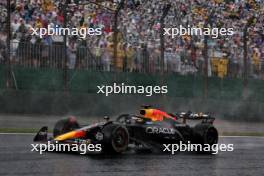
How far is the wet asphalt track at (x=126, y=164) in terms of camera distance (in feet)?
24.9

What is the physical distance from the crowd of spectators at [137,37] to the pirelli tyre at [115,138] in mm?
6315

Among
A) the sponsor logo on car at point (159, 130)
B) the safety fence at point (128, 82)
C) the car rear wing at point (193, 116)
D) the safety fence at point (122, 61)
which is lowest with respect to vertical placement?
the sponsor logo on car at point (159, 130)

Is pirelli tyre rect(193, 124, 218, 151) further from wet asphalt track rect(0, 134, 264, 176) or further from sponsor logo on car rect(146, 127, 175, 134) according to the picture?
sponsor logo on car rect(146, 127, 175, 134)

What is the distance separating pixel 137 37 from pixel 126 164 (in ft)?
30.2

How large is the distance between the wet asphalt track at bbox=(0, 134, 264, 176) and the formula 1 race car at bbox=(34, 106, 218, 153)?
27 centimetres

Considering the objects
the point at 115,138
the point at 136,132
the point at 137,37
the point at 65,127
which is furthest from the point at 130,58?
the point at 115,138

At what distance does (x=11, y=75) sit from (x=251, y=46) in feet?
25.4

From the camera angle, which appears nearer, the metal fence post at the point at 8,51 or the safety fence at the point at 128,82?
the metal fence post at the point at 8,51

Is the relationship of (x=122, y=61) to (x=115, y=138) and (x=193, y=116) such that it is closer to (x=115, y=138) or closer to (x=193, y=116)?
(x=193, y=116)

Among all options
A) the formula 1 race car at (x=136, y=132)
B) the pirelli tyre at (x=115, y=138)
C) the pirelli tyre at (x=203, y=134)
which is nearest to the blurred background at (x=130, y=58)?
the formula 1 race car at (x=136, y=132)

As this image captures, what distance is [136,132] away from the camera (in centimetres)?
1029

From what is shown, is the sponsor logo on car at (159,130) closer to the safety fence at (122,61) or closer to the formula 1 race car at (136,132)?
the formula 1 race car at (136,132)

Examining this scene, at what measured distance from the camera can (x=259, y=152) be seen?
11453mm

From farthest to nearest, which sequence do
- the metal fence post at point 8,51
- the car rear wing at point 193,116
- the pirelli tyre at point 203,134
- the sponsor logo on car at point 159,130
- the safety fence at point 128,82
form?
1. the safety fence at point 128,82
2. the metal fence post at point 8,51
3. the pirelli tyre at point 203,134
4. the car rear wing at point 193,116
5. the sponsor logo on car at point 159,130
